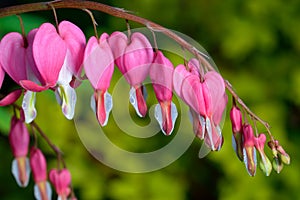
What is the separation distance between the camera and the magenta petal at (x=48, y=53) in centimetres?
Answer: 67

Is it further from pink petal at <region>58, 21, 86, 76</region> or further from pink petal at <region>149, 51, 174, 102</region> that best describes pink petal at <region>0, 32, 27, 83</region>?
pink petal at <region>149, 51, 174, 102</region>

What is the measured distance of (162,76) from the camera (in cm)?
71

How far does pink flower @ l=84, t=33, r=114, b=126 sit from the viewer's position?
27.4 inches

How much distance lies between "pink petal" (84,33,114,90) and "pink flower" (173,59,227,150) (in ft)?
0.27

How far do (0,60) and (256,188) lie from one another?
3.61 feet

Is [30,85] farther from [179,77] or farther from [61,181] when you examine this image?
[61,181]

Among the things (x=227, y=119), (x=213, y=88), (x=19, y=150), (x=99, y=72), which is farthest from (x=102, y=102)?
(x=227, y=119)

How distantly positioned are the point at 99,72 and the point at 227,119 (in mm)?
986

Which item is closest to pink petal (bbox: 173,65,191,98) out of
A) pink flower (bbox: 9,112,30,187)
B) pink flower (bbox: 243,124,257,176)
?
pink flower (bbox: 243,124,257,176)

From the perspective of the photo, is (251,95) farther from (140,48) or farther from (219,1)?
(140,48)

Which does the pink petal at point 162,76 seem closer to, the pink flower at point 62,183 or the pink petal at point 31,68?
the pink petal at point 31,68

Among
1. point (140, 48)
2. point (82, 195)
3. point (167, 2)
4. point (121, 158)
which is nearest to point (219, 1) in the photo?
point (167, 2)

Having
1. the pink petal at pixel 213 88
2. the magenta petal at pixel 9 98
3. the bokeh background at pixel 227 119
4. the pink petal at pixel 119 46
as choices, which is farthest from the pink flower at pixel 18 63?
the bokeh background at pixel 227 119

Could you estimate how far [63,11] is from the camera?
6.64 ft
